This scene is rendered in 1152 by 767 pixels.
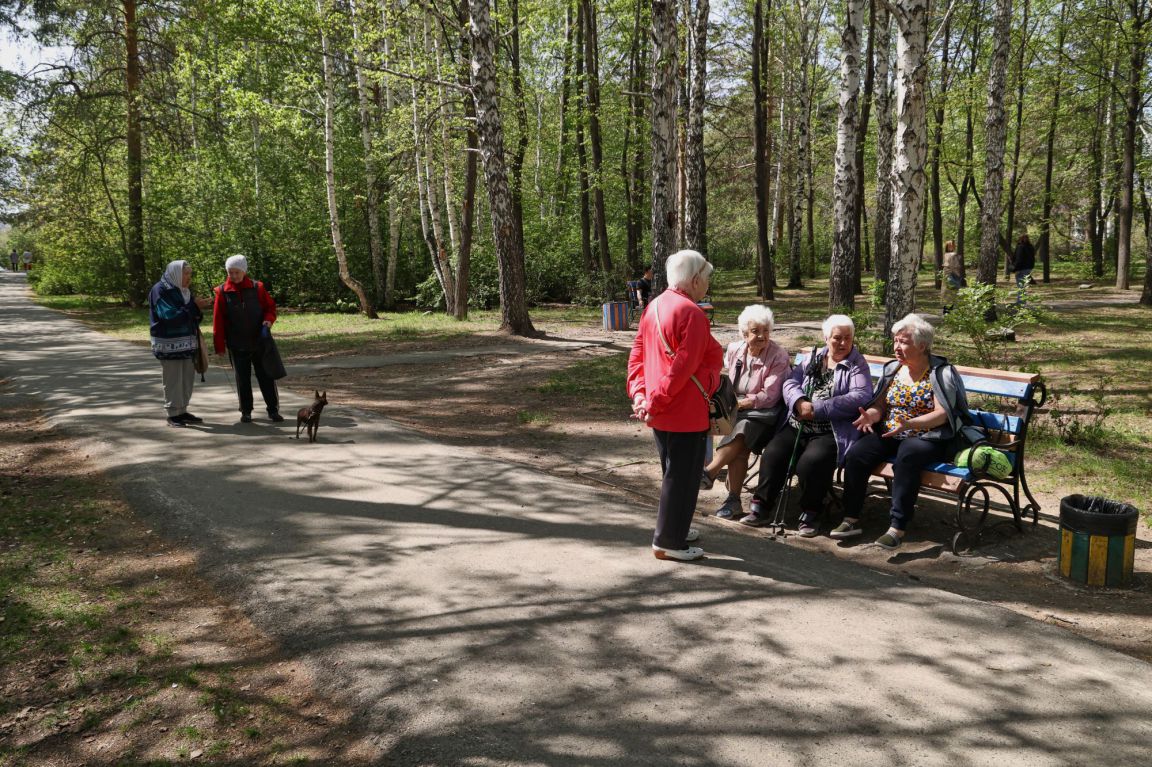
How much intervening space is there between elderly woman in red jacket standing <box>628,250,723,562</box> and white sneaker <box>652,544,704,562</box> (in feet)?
0.64

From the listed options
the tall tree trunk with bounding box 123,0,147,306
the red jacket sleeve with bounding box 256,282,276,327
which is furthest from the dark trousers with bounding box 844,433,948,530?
the tall tree trunk with bounding box 123,0,147,306

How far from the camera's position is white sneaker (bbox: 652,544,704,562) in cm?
503

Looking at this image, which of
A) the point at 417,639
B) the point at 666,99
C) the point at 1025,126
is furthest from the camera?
the point at 1025,126

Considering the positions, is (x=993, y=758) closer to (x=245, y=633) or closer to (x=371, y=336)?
(x=245, y=633)

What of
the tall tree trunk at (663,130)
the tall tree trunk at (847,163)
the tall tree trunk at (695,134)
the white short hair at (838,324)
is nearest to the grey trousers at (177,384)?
the white short hair at (838,324)

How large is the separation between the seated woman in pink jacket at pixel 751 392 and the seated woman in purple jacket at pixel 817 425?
110mm

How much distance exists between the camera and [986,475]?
542 centimetres

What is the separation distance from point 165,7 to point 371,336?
16024mm

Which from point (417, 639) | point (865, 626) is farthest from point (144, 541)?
point (865, 626)

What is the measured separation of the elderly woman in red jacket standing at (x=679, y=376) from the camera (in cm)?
462

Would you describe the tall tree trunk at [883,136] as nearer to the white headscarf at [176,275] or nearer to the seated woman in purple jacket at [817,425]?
the seated woman in purple jacket at [817,425]

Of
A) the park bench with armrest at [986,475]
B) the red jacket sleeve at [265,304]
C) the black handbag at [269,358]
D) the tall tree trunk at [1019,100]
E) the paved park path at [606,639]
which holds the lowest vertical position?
the paved park path at [606,639]

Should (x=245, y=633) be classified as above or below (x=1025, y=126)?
below

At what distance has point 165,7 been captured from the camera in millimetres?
25422
